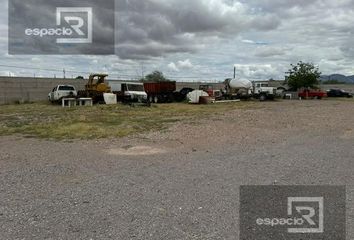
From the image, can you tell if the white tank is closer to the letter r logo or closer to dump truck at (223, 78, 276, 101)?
dump truck at (223, 78, 276, 101)

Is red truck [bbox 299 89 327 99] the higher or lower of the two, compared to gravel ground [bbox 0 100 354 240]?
higher

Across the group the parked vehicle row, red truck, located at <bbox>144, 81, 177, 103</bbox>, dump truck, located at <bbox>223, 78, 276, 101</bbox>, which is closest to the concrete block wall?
the parked vehicle row

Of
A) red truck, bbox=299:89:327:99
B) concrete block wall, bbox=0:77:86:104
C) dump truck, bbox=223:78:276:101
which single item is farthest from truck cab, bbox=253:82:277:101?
concrete block wall, bbox=0:77:86:104

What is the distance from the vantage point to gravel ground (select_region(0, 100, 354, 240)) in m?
4.45

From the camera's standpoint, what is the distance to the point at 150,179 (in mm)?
6699

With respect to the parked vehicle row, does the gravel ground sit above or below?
below

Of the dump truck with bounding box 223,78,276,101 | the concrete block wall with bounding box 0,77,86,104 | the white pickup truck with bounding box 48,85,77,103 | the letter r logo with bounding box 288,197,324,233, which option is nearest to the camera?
the letter r logo with bounding box 288,197,324,233

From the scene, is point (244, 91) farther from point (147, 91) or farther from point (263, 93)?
point (147, 91)

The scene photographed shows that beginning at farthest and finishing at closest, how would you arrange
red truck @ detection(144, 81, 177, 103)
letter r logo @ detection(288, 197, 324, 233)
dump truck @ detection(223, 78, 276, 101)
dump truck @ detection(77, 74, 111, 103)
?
1. dump truck @ detection(223, 78, 276, 101)
2. red truck @ detection(144, 81, 177, 103)
3. dump truck @ detection(77, 74, 111, 103)
4. letter r logo @ detection(288, 197, 324, 233)

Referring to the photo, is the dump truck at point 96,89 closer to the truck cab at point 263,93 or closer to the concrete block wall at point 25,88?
the concrete block wall at point 25,88

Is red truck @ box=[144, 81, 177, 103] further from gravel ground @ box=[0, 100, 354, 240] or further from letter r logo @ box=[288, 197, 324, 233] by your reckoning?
letter r logo @ box=[288, 197, 324, 233]

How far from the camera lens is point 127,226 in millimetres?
4441

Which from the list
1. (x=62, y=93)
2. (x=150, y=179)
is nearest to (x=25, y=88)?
(x=62, y=93)

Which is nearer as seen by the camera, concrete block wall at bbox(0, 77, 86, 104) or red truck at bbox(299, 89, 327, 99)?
concrete block wall at bbox(0, 77, 86, 104)
